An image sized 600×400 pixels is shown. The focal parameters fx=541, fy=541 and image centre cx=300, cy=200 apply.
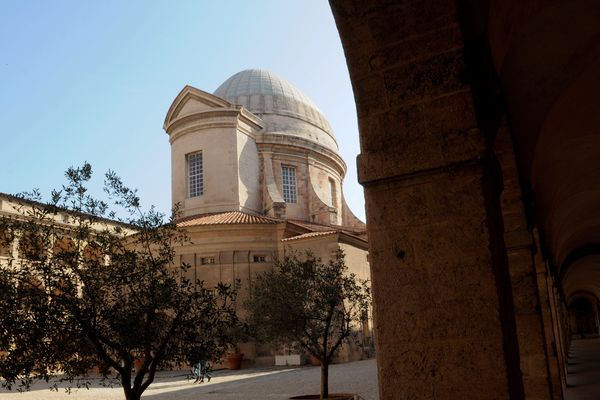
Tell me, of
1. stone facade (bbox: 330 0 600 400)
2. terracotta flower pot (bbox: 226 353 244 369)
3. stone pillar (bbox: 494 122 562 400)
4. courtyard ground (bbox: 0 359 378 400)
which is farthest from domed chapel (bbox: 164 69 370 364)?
stone facade (bbox: 330 0 600 400)

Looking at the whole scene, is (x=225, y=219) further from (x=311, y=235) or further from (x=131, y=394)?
(x=131, y=394)

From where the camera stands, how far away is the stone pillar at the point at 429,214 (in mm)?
2803

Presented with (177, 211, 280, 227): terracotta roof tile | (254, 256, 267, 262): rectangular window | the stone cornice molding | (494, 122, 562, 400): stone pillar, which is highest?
the stone cornice molding

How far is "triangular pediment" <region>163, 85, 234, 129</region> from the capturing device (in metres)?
31.1

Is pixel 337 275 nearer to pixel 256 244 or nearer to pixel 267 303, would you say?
pixel 267 303

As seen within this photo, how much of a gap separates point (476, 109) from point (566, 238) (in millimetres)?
14575

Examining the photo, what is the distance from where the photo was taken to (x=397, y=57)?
3172 mm

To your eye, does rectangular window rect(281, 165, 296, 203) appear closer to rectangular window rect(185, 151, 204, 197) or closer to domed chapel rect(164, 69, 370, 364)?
domed chapel rect(164, 69, 370, 364)

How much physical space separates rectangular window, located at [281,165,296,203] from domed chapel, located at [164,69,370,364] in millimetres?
62

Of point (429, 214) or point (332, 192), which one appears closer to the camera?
point (429, 214)

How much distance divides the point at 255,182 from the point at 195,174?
349 centimetres

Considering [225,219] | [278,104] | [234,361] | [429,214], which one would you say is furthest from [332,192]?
[429,214]

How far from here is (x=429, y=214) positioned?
9.93 feet

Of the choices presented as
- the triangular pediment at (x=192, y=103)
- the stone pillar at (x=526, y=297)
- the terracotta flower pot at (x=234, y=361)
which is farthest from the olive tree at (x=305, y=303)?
the triangular pediment at (x=192, y=103)
